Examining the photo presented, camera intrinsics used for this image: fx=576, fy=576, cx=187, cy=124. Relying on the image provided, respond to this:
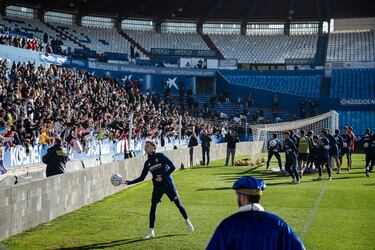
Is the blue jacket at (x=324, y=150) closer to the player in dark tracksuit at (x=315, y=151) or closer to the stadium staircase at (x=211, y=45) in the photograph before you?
the player in dark tracksuit at (x=315, y=151)

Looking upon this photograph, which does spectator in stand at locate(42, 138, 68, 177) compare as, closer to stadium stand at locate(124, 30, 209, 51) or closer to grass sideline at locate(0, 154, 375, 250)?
grass sideline at locate(0, 154, 375, 250)

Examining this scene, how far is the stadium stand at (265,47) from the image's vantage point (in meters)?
68.1

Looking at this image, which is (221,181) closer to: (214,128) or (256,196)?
(256,196)

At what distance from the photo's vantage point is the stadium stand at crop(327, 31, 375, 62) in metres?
66.2

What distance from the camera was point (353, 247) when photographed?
1064 centimetres

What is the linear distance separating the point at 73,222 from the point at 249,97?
46.3 m

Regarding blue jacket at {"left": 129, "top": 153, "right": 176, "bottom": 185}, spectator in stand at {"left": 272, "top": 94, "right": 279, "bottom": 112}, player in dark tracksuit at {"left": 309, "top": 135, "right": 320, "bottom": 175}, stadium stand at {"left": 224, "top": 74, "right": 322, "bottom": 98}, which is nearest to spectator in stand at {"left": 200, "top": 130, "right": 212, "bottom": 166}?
player in dark tracksuit at {"left": 309, "top": 135, "right": 320, "bottom": 175}

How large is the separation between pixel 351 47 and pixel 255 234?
6735 centimetres

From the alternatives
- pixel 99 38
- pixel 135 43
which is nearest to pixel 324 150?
pixel 99 38

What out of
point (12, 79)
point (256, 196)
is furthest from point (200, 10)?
point (256, 196)

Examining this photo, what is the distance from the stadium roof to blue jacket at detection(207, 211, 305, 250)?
64004 mm

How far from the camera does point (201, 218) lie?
13.8m

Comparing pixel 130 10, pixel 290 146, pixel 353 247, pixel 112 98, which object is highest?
pixel 130 10

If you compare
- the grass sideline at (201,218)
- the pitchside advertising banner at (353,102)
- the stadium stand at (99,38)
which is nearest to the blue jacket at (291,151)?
the grass sideline at (201,218)
